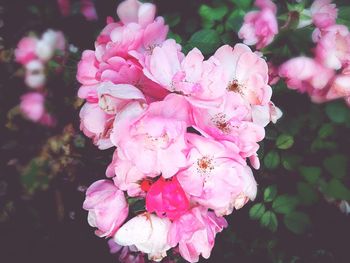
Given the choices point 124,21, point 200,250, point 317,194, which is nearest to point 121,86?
point 124,21

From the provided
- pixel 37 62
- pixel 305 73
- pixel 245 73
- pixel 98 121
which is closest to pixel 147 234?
pixel 98 121

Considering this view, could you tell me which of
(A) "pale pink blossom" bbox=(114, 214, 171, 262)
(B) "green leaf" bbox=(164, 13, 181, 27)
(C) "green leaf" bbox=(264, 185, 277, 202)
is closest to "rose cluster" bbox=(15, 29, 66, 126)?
(B) "green leaf" bbox=(164, 13, 181, 27)

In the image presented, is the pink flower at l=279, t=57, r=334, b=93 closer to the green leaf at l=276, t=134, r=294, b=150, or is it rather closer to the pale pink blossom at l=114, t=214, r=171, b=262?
the green leaf at l=276, t=134, r=294, b=150

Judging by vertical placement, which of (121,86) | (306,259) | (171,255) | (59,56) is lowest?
(306,259)

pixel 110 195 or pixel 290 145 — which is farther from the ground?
pixel 110 195

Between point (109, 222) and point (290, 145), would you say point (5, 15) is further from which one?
point (290, 145)

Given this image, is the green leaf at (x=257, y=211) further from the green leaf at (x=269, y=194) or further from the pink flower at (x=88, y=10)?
the pink flower at (x=88, y=10)

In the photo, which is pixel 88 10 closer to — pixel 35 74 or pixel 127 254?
pixel 35 74
